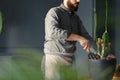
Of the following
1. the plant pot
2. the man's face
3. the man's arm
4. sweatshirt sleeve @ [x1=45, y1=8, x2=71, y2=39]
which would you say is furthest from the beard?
the man's arm

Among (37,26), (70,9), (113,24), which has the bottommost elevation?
(37,26)

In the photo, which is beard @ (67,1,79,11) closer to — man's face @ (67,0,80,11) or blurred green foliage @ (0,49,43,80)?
man's face @ (67,0,80,11)

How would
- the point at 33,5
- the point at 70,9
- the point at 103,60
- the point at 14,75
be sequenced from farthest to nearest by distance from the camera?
the point at 33,5, the point at 70,9, the point at 103,60, the point at 14,75

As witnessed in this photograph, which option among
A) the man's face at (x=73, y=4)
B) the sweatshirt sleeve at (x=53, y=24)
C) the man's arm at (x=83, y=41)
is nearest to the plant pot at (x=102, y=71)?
the man's arm at (x=83, y=41)

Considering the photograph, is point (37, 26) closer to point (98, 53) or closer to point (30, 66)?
point (98, 53)

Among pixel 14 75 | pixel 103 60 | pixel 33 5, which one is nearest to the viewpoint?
pixel 14 75

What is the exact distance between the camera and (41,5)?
5.03 m

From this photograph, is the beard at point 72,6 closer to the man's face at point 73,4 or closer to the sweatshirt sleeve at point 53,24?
the man's face at point 73,4

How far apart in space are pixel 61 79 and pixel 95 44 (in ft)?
5.41

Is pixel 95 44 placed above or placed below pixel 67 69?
below

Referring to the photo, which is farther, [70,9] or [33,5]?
[33,5]

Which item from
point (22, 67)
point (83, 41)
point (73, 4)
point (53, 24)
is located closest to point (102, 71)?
point (22, 67)

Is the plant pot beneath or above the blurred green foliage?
beneath

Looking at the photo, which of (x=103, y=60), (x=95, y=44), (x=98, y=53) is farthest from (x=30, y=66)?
(x=95, y=44)
